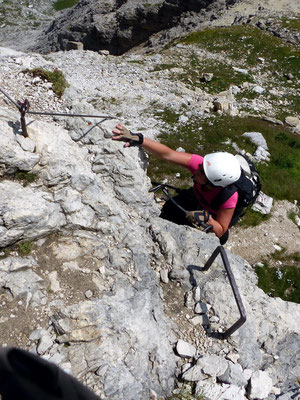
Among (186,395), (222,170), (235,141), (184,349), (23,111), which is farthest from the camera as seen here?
(235,141)

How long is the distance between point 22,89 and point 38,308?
854 centimetres

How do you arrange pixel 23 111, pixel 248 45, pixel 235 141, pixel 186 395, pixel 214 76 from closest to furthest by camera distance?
pixel 186 395
pixel 23 111
pixel 235 141
pixel 214 76
pixel 248 45

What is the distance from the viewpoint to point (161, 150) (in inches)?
335

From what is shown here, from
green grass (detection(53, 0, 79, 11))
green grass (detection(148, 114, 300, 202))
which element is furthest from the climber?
green grass (detection(53, 0, 79, 11))

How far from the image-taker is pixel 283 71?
1348 inches

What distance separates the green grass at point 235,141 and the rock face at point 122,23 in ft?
135

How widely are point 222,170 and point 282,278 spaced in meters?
8.01

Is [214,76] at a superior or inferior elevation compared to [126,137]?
inferior

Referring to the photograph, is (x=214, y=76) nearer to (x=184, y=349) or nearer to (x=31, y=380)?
(x=184, y=349)

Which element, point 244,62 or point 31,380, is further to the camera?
point 244,62

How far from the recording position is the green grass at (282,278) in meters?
12.5

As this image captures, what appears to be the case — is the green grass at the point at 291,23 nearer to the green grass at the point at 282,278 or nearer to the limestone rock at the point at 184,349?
the green grass at the point at 282,278

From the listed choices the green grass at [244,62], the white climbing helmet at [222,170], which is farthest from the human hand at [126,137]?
the green grass at [244,62]

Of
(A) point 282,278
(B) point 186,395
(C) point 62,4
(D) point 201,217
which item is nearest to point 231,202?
(D) point 201,217
